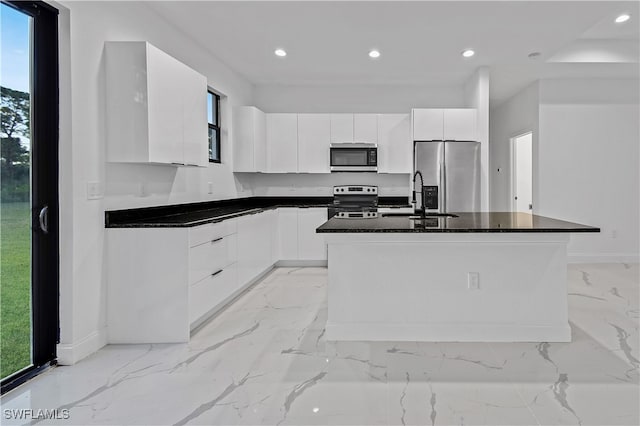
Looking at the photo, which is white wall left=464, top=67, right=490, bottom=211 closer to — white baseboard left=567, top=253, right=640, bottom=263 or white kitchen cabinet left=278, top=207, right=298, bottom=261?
white baseboard left=567, top=253, right=640, bottom=263

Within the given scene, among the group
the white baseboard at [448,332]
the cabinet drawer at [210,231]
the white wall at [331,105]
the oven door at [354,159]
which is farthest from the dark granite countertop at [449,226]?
the white wall at [331,105]

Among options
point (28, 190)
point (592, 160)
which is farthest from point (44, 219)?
point (592, 160)

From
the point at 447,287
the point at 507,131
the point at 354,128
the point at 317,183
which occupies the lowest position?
the point at 447,287

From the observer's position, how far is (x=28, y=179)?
259 cm

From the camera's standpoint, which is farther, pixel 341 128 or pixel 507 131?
pixel 507 131

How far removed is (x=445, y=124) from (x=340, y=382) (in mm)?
4317

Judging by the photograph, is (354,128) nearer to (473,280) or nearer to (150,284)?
(473,280)

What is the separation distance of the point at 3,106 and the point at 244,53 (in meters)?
3.02

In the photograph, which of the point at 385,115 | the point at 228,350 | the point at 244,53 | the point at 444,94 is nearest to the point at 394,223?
the point at 228,350

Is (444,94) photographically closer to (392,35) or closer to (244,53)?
(392,35)

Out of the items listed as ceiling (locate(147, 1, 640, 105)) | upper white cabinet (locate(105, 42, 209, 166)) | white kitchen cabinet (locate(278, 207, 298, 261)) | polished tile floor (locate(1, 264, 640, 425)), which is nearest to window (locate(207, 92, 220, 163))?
ceiling (locate(147, 1, 640, 105))

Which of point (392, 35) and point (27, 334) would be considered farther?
point (392, 35)

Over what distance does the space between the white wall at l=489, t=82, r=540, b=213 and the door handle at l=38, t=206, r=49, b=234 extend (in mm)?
5760

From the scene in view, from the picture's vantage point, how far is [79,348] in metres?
2.80
